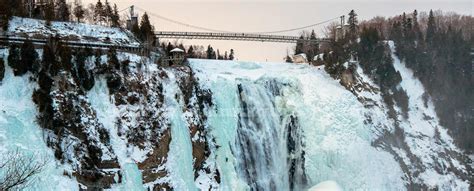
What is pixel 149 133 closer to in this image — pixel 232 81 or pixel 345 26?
pixel 232 81

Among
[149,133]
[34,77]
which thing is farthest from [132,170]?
[34,77]

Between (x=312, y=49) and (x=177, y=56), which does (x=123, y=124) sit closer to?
(x=177, y=56)

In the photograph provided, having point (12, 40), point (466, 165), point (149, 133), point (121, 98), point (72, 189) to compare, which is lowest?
point (466, 165)

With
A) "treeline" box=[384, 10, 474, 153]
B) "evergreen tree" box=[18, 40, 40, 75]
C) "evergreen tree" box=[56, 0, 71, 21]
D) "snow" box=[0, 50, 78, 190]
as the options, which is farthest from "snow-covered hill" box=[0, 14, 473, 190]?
"evergreen tree" box=[56, 0, 71, 21]

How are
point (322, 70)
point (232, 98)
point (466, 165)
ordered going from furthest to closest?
1. point (322, 70)
2. point (466, 165)
3. point (232, 98)

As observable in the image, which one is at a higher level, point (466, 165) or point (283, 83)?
point (283, 83)

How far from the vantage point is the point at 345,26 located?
6134cm

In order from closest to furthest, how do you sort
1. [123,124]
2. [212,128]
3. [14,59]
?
[14,59], [123,124], [212,128]

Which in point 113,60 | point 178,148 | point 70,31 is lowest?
point 178,148

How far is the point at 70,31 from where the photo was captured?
37125 millimetres

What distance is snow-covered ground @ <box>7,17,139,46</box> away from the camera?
114ft

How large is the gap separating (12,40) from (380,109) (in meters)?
29.0

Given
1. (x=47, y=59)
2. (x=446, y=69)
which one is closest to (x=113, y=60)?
(x=47, y=59)

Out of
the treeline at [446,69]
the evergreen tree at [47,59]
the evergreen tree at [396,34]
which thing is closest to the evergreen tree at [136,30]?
the evergreen tree at [47,59]
